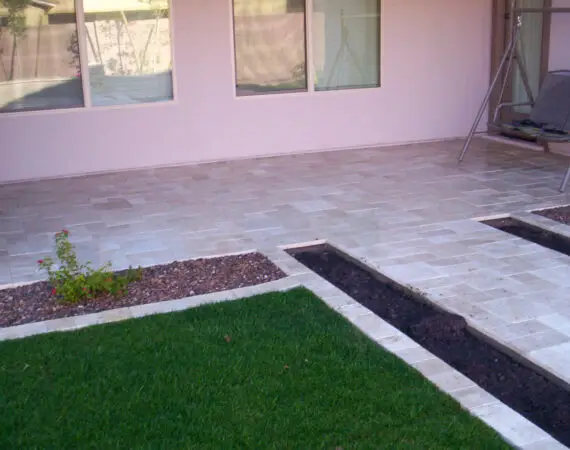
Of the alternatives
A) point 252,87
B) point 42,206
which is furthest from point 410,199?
point 42,206

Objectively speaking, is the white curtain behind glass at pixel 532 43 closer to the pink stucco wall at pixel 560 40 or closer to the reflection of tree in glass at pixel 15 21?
the pink stucco wall at pixel 560 40

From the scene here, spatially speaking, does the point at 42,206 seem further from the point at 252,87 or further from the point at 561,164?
the point at 561,164

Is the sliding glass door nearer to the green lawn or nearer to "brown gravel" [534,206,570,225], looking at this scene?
"brown gravel" [534,206,570,225]

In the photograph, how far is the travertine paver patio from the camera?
4539 mm

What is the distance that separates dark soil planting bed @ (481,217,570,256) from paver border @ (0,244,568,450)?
4.55 ft

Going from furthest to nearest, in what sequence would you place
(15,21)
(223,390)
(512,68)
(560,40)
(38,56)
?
(512,68) → (560,40) → (38,56) → (15,21) → (223,390)

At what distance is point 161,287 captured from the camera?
4777mm

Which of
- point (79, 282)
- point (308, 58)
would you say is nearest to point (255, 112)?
point (308, 58)

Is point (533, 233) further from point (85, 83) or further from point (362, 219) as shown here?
point (85, 83)

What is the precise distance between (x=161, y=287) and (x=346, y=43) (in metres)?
5.12

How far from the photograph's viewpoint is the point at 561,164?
8031 mm

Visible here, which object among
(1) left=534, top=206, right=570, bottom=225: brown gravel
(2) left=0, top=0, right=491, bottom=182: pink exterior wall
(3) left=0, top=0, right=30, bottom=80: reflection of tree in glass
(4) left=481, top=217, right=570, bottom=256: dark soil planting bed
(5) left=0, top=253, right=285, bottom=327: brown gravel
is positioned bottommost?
(5) left=0, top=253, right=285, bottom=327: brown gravel

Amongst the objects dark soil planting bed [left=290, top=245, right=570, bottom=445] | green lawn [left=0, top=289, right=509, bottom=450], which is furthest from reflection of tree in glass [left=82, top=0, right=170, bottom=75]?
green lawn [left=0, top=289, right=509, bottom=450]

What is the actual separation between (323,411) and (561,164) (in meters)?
5.69
